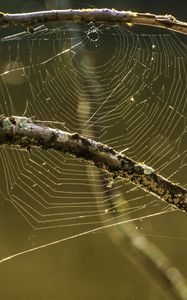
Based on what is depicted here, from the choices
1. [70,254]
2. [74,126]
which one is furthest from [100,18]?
[70,254]

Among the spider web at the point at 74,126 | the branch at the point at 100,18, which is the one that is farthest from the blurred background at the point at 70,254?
the branch at the point at 100,18

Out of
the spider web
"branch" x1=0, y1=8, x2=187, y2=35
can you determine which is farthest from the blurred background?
"branch" x1=0, y1=8, x2=187, y2=35

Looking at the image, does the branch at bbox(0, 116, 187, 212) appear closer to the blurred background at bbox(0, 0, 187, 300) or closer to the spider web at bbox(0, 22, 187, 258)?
the spider web at bbox(0, 22, 187, 258)

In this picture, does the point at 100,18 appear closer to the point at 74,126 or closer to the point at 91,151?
the point at 91,151

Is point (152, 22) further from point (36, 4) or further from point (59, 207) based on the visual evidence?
point (36, 4)

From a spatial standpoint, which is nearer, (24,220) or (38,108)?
(38,108)

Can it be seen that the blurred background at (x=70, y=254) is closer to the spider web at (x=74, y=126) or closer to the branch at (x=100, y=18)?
the spider web at (x=74, y=126)

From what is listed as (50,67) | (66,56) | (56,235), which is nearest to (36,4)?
(50,67)
